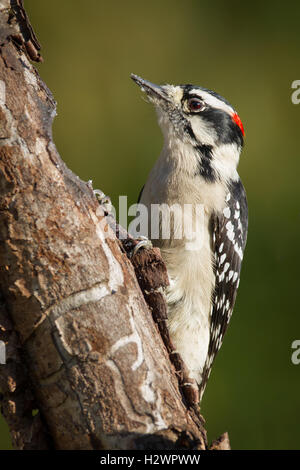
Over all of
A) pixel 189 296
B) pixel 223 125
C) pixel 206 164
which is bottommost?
A: pixel 189 296

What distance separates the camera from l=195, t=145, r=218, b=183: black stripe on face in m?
3.64

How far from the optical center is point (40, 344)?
82.1 inches

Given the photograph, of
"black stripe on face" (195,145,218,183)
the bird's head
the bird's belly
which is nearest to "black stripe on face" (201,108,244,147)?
the bird's head

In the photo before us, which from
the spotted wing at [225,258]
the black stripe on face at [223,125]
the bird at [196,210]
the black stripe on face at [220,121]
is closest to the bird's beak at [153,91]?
the bird at [196,210]

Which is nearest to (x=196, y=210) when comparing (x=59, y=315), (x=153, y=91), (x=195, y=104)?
(x=195, y=104)

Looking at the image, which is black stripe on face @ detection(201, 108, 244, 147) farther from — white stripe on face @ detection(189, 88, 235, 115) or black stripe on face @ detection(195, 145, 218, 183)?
black stripe on face @ detection(195, 145, 218, 183)

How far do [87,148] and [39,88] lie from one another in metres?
2.80

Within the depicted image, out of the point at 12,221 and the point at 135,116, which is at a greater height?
the point at 135,116

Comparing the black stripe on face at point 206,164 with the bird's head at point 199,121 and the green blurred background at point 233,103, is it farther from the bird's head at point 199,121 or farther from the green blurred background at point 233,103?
the green blurred background at point 233,103

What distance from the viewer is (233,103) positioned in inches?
198

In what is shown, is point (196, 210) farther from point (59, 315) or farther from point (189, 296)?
point (59, 315)

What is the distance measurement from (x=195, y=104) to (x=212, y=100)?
127 mm

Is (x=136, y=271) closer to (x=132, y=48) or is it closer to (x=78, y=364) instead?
(x=78, y=364)
